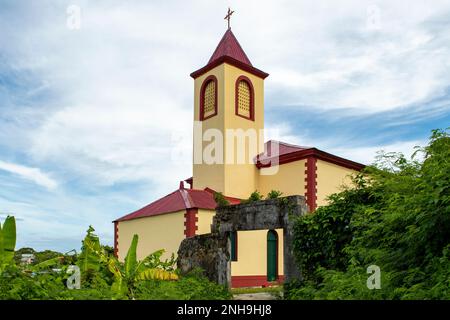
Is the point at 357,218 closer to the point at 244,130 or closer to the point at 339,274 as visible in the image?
the point at 339,274

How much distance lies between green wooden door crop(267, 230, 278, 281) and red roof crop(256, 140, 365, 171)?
3578 mm

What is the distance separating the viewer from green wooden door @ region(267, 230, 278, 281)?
70.0 ft

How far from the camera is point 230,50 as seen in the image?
25.0m

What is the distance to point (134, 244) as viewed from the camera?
11.1m

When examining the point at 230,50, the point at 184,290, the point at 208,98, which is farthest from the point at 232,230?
the point at 230,50

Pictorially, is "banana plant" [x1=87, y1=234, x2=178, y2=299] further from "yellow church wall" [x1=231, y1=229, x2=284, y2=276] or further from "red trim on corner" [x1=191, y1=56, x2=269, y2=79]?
"red trim on corner" [x1=191, y1=56, x2=269, y2=79]

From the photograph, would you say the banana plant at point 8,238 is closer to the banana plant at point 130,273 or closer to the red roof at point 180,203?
the banana plant at point 130,273

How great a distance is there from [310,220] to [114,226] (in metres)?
15.4

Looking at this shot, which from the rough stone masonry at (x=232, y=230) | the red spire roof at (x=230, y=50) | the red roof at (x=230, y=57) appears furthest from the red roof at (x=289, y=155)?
the rough stone masonry at (x=232, y=230)

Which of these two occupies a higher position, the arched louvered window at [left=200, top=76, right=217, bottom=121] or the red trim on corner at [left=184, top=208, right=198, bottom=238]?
the arched louvered window at [left=200, top=76, right=217, bottom=121]

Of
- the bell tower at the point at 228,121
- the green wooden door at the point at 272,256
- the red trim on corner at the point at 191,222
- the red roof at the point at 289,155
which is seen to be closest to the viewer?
the red trim on corner at the point at 191,222

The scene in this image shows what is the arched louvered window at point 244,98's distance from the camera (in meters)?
24.5

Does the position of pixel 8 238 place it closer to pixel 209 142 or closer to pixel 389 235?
pixel 389 235

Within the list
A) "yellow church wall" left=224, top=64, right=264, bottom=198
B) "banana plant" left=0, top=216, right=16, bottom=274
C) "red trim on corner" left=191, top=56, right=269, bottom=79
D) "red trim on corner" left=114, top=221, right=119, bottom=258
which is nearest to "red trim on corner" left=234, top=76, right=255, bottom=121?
"yellow church wall" left=224, top=64, right=264, bottom=198
